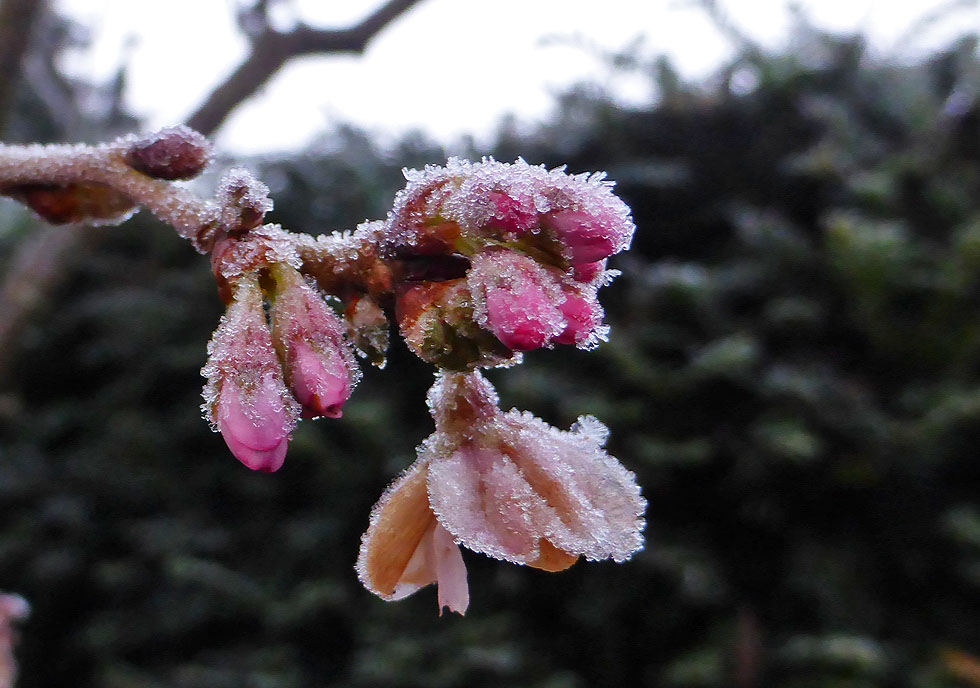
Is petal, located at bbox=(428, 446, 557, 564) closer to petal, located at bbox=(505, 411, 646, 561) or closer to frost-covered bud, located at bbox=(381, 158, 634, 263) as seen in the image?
petal, located at bbox=(505, 411, 646, 561)

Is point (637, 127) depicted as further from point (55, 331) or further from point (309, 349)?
point (309, 349)

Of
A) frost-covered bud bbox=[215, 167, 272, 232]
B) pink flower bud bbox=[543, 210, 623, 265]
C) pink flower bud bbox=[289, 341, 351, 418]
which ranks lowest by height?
pink flower bud bbox=[289, 341, 351, 418]

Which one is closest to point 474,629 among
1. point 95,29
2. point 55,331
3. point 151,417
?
point 151,417

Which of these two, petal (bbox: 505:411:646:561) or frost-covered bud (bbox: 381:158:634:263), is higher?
frost-covered bud (bbox: 381:158:634:263)

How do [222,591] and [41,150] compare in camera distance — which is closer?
[41,150]

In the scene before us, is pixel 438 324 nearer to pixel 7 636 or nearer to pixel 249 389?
pixel 249 389

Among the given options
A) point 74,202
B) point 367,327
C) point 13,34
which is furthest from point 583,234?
point 13,34

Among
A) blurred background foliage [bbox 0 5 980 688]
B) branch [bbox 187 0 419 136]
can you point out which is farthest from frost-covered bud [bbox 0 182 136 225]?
blurred background foliage [bbox 0 5 980 688]
